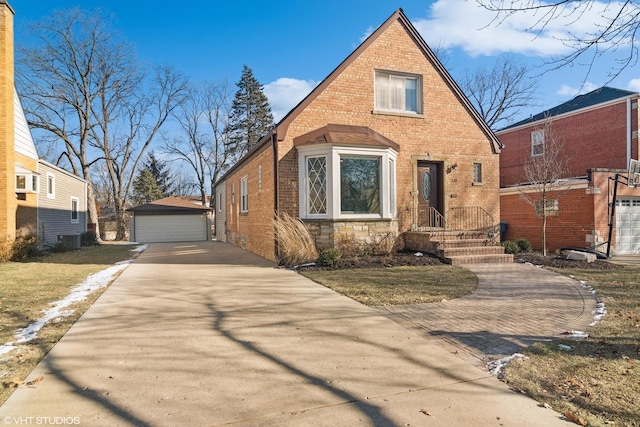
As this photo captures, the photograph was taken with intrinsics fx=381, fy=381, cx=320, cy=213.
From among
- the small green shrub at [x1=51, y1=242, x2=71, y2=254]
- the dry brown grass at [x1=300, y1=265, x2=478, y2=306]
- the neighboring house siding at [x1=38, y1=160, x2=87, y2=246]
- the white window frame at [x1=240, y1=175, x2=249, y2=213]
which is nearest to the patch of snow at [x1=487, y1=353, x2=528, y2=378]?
the dry brown grass at [x1=300, y1=265, x2=478, y2=306]

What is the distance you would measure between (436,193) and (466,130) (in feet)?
8.16

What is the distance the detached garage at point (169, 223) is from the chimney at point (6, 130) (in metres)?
12.0

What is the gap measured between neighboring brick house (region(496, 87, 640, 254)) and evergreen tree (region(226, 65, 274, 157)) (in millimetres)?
23968

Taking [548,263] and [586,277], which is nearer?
[586,277]

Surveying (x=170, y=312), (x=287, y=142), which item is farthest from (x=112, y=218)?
(x=170, y=312)

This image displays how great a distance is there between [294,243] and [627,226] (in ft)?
42.1

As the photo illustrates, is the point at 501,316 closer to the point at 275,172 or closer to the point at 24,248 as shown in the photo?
the point at 275,172

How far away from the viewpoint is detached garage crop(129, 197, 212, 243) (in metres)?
24.9

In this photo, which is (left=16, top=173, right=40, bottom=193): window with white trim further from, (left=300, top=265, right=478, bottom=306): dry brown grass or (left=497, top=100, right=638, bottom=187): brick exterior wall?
(left=497, top=100, right=638, bottom=187): brick exterior wall

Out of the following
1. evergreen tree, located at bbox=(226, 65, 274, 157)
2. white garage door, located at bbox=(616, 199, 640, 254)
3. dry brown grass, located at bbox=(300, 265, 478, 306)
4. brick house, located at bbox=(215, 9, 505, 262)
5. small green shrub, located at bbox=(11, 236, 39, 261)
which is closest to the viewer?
dry brown grass, located at bbox=(300, 265, 478, 306)

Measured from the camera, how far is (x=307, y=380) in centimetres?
328

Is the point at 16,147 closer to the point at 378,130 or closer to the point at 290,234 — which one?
the point at 290,234

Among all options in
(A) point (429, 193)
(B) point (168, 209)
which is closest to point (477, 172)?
(A) point (429, 193)
